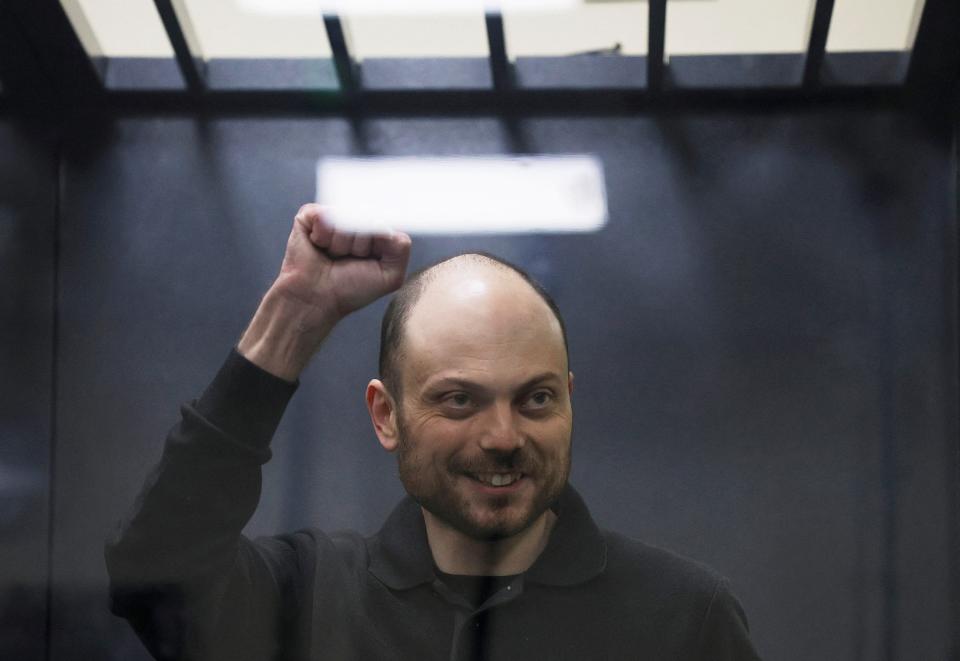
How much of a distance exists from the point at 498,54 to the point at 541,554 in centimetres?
51

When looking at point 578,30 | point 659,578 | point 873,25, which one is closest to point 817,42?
point 873,25

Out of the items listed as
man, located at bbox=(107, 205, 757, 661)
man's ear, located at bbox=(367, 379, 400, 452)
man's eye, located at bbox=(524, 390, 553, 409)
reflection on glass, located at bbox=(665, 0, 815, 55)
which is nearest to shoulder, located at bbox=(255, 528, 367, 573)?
man, located at bbox=(107, 205, 757, 661)

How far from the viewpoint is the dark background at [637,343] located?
128 centimetres

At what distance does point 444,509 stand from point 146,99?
52cm

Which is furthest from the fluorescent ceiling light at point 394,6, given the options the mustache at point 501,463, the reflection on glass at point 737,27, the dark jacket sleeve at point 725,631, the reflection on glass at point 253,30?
the dark jacket sleeve at point 725,631

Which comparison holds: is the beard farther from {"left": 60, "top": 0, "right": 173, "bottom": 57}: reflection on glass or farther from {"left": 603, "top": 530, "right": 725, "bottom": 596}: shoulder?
{"left": 60, "top": 0, "right": 173, "bottom": 57}: reflection on glass

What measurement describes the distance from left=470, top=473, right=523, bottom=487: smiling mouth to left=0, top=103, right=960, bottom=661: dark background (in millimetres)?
128

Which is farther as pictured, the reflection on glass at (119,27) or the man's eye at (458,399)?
the reflection on glass at (119,27)

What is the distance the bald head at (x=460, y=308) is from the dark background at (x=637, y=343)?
0.04m

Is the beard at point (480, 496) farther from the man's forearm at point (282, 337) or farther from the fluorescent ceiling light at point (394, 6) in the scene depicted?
the fluorescent ceiling light at point (394, 6)

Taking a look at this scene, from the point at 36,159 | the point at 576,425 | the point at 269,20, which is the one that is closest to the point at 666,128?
the point at 576,425

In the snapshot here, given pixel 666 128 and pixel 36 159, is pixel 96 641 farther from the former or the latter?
pixel 666 128

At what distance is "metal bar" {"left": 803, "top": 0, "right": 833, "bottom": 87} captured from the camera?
4.19 ft

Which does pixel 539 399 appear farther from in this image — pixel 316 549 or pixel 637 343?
pixel 316 549
